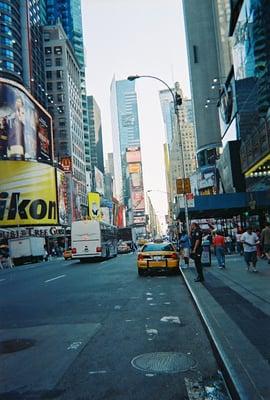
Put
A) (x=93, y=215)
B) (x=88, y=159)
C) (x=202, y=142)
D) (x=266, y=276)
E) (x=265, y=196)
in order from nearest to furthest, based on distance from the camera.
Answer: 1. (x=266, y=276)
2. (x=265, y=196)
3. (x=202, y=142)
4. (x=93, y=215)
5. (x=88, y=159)

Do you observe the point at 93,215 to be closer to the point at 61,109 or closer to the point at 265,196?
the point at 61,109

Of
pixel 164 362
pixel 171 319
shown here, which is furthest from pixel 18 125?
pixel 164 362

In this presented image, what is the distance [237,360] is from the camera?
576 centimetres

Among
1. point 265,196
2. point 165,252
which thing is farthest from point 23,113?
point 165,252

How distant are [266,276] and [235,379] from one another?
35.1ft

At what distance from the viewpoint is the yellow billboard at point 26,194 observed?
74688mm

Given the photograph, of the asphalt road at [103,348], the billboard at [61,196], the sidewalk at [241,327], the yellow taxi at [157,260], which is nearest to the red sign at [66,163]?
the billboard at [61,196]

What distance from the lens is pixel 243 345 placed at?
21.5 feet

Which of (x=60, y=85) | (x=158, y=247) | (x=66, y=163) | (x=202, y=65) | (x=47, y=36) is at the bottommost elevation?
(x=158, y=247)

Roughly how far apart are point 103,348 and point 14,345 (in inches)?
62.4

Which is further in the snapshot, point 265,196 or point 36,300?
point 265,196

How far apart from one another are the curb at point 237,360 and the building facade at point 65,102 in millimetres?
122139

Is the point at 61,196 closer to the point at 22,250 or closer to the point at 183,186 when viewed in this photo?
the point at 22,250

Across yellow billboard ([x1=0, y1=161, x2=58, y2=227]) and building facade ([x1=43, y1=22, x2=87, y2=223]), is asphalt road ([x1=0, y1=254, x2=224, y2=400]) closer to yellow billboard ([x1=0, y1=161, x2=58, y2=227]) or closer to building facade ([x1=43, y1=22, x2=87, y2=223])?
yellow billboard ([x1=0, y1=161, x2=58, y2=227])
